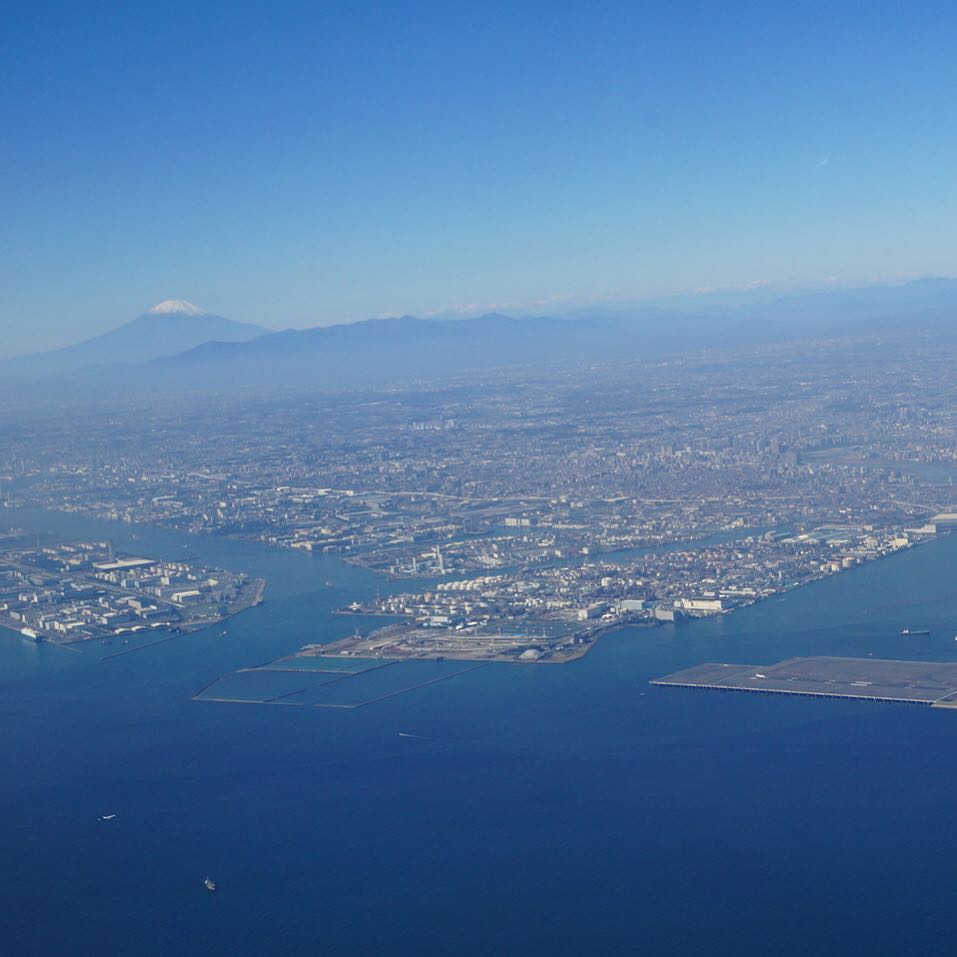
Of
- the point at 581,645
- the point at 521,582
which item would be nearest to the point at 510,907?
the point at 581,645

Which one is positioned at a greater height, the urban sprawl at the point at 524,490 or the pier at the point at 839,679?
the urban sprawl at the point at 524,490

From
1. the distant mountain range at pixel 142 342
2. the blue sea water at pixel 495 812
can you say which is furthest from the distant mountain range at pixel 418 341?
the blue sea water at pixel 495 812

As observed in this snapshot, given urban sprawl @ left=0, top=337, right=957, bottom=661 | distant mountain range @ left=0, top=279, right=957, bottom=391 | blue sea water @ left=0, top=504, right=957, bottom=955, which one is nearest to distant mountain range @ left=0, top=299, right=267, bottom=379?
distant mountain range @ left=0, top=279, right=957, bottom=391

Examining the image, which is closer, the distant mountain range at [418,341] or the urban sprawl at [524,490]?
the urban sprawl at [524,490]

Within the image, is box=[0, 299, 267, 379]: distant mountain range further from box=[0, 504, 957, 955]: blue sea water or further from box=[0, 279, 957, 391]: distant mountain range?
box=[0, 504, 957, 955]: blue sea water

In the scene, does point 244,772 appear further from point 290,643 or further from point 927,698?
point 927,698

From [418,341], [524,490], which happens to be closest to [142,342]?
[418,341]

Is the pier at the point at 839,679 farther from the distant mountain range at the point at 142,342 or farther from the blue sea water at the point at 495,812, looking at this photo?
the distant mountain range at the point at 142,342
